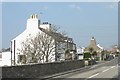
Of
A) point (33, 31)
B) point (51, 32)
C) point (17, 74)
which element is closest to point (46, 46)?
point (51, 32)

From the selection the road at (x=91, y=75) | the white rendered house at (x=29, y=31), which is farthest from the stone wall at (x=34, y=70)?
the white rendered house at (x=29, y=31)

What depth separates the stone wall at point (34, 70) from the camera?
23269mm

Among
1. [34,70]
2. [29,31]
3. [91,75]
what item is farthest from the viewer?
[29,31]

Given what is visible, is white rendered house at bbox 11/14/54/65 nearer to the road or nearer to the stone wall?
the stone wall

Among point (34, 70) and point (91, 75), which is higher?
point (34, 70)

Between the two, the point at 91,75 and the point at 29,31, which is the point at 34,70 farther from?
Result: the point at 29,31

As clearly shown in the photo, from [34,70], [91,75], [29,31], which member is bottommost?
[91,75]

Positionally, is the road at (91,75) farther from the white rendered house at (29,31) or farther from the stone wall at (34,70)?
the white rendered house at (29,31)

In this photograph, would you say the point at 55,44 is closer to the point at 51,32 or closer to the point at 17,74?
the point at 51,32

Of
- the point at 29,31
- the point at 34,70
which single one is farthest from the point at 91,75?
the point at 29,31

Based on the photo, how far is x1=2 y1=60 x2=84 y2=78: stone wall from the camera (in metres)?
23.3

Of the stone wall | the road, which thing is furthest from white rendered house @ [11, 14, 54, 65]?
the road

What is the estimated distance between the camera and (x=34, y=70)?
92.8 feet

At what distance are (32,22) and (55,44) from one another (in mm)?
18013
